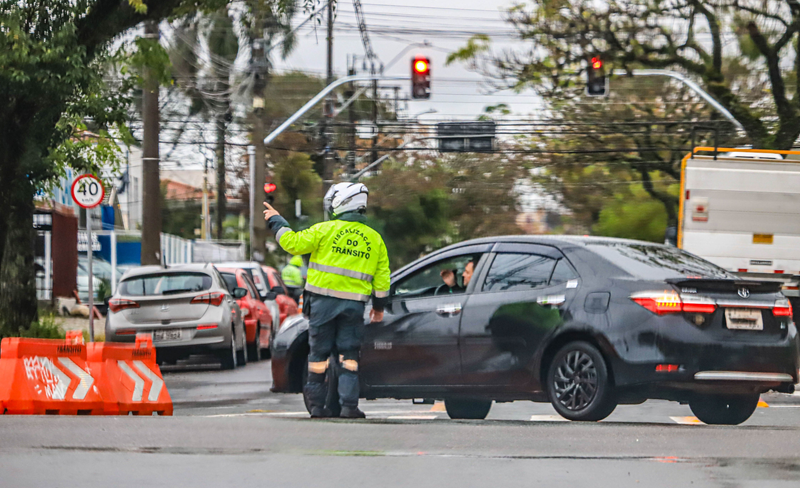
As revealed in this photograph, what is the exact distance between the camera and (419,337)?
29.1 feet

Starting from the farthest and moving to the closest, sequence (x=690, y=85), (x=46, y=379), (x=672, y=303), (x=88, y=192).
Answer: (x=690, y=85) → (x=88, y=192) → (x=46, y=379) → (x=672, y=303)

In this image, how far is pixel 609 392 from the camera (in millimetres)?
7969

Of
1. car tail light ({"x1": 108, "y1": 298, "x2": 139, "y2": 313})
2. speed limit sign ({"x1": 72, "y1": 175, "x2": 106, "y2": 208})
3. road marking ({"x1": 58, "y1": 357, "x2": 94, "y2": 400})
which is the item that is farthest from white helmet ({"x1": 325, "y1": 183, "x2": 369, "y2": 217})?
speed limit sign ({"x1": 72, "y1": 175, "x2": 106, "y2": 208})

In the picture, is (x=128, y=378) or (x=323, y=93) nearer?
(x=128, y=378)

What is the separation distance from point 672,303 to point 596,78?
17235mm

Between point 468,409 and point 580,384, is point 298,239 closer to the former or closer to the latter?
point 580,384

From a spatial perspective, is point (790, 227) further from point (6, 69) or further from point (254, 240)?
point (254, 240)

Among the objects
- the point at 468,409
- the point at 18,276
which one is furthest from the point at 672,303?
the point at 18,276

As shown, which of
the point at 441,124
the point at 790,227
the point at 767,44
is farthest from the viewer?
the point at 441,124

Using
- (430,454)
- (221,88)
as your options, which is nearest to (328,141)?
(221,88)

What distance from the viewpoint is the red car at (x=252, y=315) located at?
685 inches

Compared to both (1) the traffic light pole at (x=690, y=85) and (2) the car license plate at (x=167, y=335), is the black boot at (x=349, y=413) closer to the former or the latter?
(2) the car license plate at (x=167, y=335)

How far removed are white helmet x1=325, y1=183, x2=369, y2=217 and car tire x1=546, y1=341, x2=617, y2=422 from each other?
5.90ft

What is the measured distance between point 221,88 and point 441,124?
14.4m
